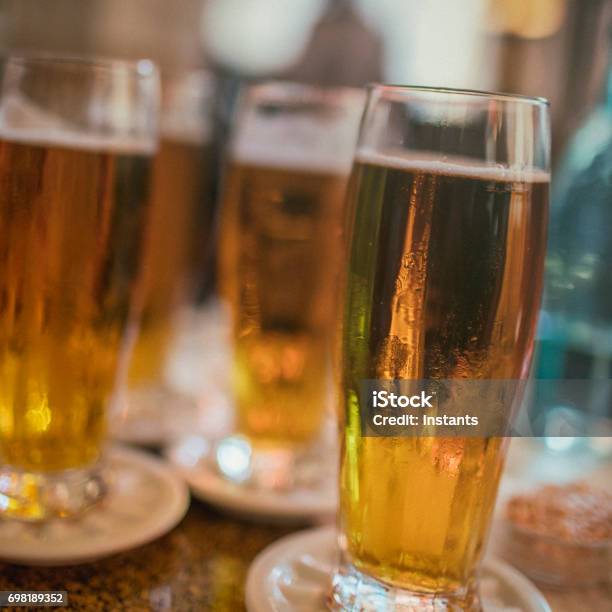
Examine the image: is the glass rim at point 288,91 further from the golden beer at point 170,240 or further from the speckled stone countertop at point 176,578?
the speckled stone countertop at point 176,578

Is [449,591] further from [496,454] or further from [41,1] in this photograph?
[41,1]

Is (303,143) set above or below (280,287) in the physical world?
above

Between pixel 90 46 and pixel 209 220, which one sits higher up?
pixel 90 46

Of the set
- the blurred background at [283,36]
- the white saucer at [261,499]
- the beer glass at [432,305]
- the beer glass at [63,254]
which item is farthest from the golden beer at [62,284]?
the blurred background at [283,36]

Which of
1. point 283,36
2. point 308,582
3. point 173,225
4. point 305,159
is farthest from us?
point 283,36

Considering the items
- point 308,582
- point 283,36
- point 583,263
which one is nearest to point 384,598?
point 308,582

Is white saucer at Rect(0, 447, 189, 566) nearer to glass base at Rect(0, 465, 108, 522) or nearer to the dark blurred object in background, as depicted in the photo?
glass base at Rect(0, 465, 108, 522)

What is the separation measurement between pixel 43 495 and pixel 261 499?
0.60 feet

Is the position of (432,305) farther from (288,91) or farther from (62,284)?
(288,91)

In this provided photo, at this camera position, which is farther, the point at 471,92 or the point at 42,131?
the point at 42,131

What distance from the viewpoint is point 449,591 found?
1.91ft

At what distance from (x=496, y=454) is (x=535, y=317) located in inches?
3.7

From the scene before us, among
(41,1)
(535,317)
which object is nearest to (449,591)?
(535,317)

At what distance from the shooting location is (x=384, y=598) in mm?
575
